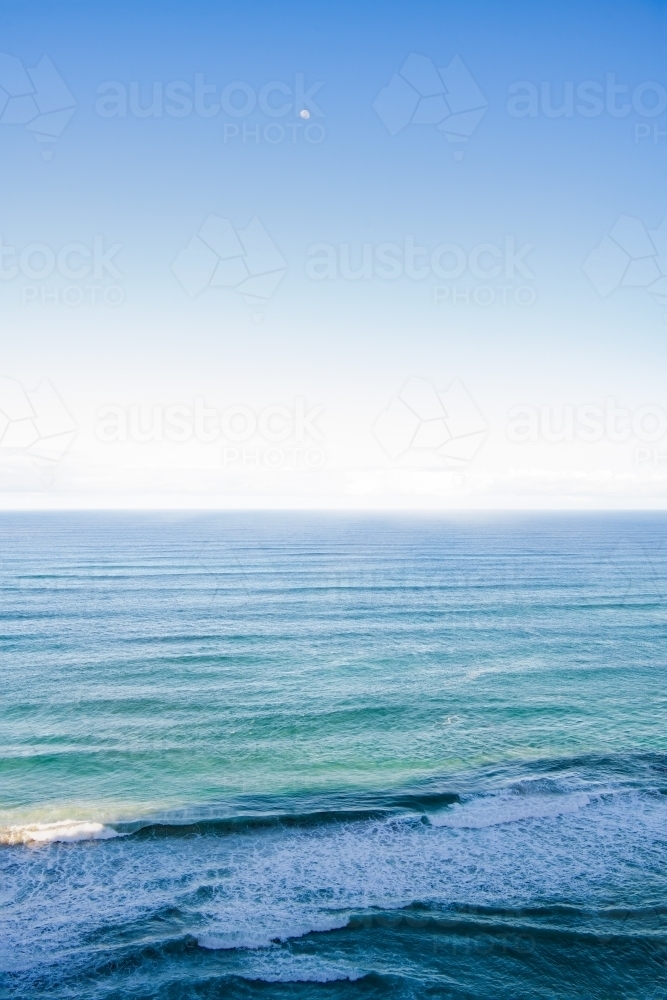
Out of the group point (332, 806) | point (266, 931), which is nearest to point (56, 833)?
point (266, 931)

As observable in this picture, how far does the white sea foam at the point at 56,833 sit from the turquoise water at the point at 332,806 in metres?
0.07

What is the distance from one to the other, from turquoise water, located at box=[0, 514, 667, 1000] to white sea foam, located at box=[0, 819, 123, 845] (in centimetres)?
7

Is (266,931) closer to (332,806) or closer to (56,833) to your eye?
(332,806)

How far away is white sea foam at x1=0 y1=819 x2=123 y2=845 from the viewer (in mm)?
13844

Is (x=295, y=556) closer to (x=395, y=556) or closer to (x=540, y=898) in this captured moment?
(x=395, y=556)

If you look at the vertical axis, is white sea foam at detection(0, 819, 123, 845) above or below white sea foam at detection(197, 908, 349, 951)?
above

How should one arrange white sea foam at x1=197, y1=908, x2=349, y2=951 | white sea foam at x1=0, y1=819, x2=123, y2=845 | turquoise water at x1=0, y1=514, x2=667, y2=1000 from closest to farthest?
1. turquoise water at x1=0, y1=514, x2=667, y2=1000
2. white sea foam at x1=197, y1=908, x2=349, y2=951
3. white sea foam at x1=0, y1=819, x2=123, y2=845

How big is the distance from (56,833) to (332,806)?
6.72 m

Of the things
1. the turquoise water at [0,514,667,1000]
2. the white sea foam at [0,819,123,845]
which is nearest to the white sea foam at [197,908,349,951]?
the turquoise water at [0,514,667,1000]

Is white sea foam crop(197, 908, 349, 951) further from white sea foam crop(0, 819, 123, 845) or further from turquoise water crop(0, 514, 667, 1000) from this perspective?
white sea foam crop(0, 819, 123, 845)

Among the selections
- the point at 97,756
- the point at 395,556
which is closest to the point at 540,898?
the point at 97,756

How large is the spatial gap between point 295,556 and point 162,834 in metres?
58.9

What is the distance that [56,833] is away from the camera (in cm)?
1409

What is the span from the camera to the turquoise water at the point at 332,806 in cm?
1033
